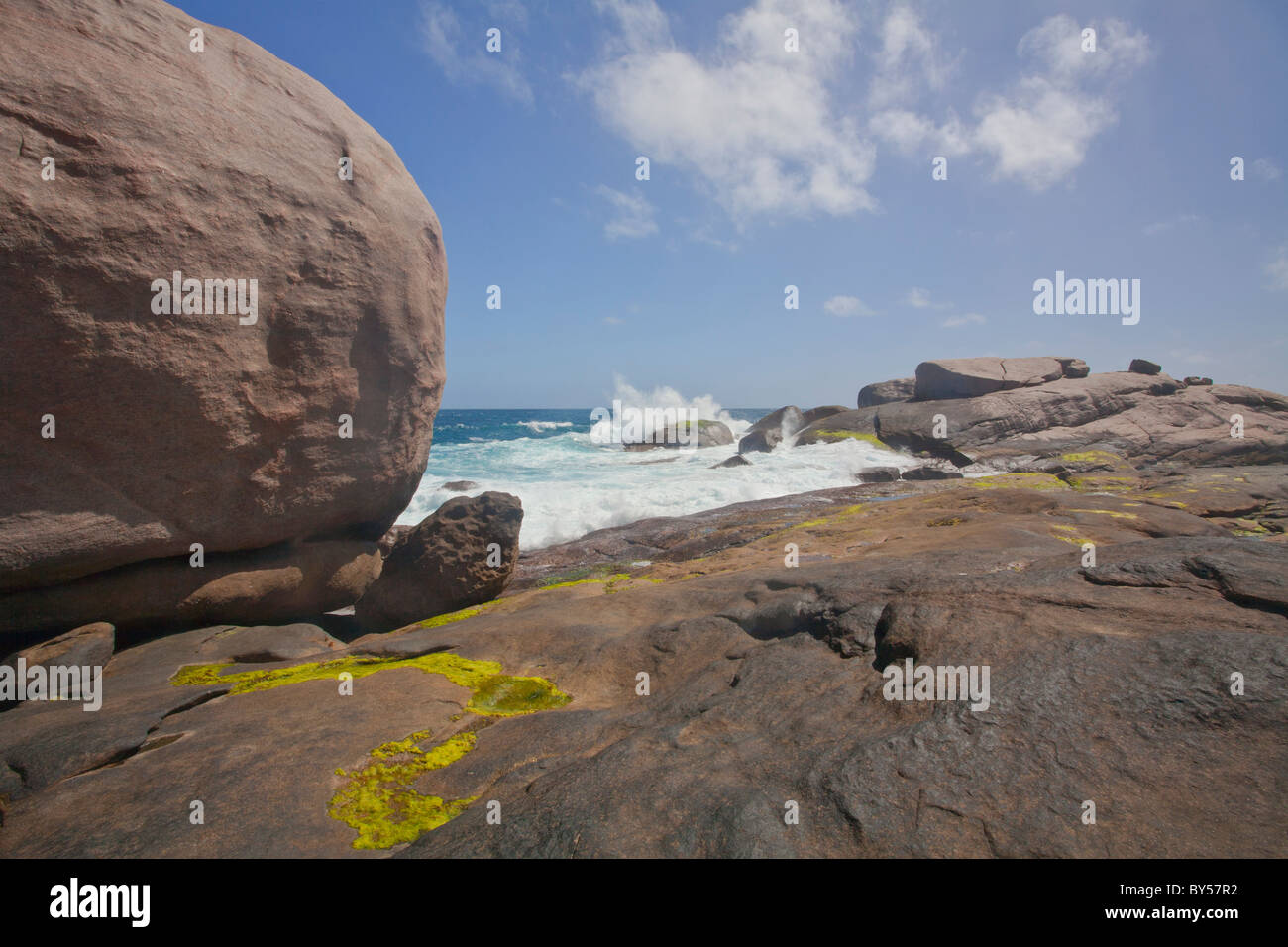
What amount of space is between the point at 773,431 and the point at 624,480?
1285 cm

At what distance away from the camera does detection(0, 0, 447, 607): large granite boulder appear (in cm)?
584

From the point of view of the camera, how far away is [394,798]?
12.1ft

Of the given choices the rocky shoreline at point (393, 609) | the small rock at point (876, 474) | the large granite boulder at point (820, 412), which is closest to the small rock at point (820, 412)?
the large granite boulder at point (820, 412)

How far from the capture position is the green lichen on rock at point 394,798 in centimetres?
338

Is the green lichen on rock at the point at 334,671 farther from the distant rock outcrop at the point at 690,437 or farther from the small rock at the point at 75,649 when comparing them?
the distant rock outcrop at the point at 690,437

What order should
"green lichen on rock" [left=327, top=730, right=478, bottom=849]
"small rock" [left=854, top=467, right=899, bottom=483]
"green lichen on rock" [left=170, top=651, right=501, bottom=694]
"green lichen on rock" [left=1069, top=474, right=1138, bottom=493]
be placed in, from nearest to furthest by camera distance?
1. "green lichen on rock" [left=327, top=730, right=478, bottom=849]
2. "green lichen on rock" [left=170, top=651, right=501, bottom=694]
3. "green lichen on rock" [left=1069, top=474, right=1138, bottom=493]
4. "small rock" [left=854, top=467, right=899, bottom=483]

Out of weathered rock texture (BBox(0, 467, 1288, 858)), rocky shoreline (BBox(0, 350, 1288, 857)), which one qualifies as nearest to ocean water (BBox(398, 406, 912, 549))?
rocky shoreline (BBox(0, 350, 1288, 857))

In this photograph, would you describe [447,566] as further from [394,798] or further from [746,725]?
[746,725]

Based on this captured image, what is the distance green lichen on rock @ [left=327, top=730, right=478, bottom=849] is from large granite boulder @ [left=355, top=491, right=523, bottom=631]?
475cm

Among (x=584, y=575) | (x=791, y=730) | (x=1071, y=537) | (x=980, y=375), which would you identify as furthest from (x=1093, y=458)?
(x=791, y=730)

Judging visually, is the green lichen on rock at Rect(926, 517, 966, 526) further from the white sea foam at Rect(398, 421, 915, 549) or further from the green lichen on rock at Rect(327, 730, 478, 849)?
the white sea foam at Rect(398, 421, 915, 549)

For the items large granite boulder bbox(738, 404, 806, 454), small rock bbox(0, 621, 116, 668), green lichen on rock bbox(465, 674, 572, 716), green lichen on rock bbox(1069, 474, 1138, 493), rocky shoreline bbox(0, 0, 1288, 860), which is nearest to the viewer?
rocky shoreline bbox(0, 0, 1288, 860)

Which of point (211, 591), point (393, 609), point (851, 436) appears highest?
point (851, 436)

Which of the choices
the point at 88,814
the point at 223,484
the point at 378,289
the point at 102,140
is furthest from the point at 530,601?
the point at 102,140
